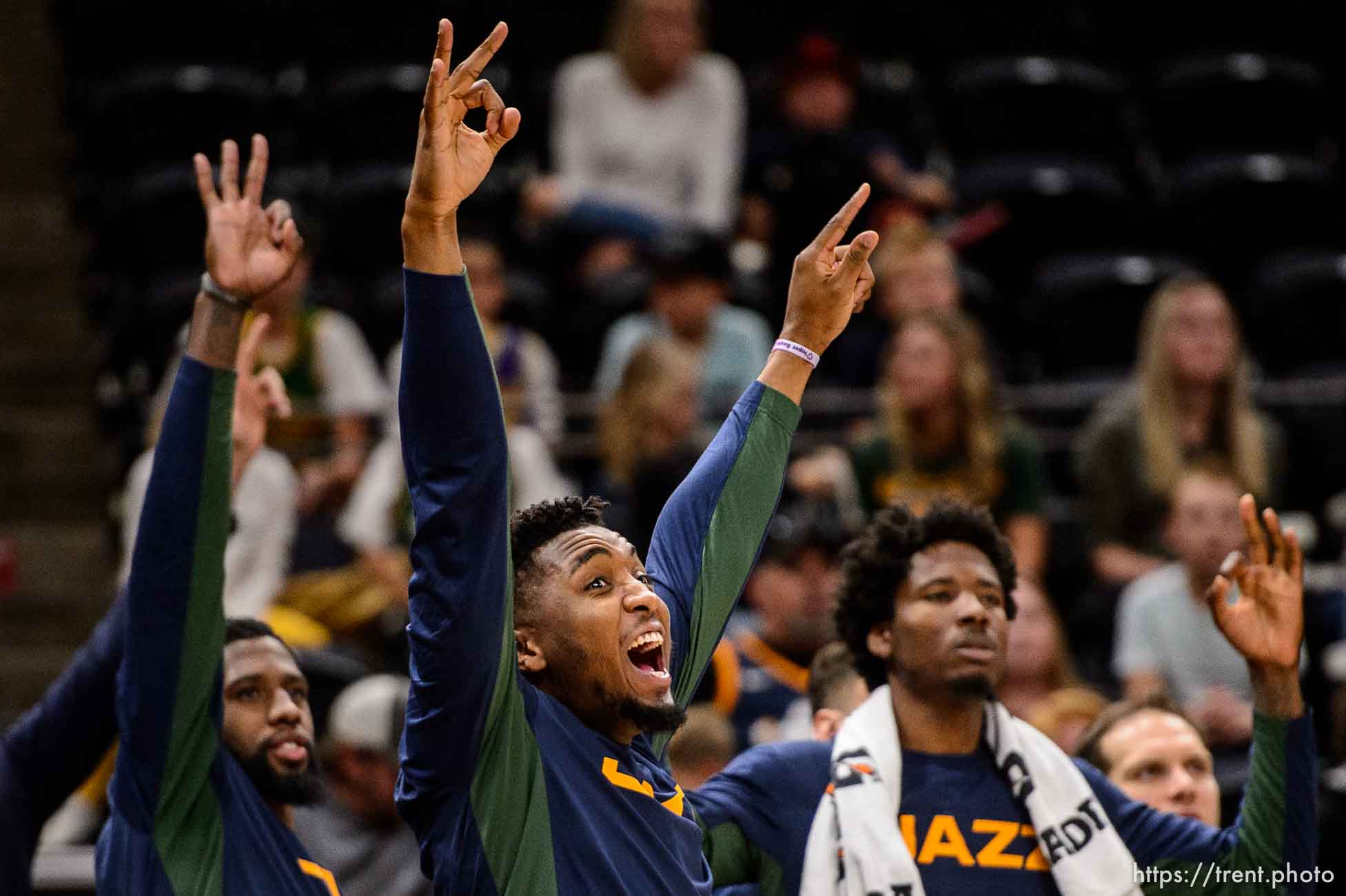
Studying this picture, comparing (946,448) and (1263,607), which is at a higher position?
(946,448)

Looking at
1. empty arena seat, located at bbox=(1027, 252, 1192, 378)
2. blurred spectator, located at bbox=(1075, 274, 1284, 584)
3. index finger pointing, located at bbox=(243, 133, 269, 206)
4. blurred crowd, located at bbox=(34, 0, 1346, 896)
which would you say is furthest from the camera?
empty arena seat, located at bbox=(1027, 252, 1192, 378)

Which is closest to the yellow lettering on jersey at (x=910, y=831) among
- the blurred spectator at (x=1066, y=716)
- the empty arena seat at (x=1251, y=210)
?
Answer: the blurred spectator at (x=1066, y=716)

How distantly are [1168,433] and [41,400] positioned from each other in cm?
438

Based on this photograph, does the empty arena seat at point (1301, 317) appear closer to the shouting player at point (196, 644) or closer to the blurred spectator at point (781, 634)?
the blurred spectator at point (781, 634)

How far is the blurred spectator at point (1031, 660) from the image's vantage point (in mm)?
5184

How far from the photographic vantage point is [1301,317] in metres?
7.00

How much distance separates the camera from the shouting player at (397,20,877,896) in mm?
2408

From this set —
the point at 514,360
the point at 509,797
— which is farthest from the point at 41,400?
the point at 509,797

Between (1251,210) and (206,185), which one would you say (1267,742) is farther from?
(1251,210)

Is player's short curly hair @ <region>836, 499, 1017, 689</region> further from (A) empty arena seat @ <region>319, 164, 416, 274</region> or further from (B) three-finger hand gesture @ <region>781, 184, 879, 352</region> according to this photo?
(A) empty arena seat @ <region>319, 164, 416, 274</region>

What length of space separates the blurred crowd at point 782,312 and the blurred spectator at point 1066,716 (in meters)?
0.01

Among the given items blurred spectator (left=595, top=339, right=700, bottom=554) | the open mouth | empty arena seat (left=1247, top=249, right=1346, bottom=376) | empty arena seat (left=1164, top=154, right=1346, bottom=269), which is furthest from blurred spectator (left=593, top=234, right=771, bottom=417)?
the open mouth

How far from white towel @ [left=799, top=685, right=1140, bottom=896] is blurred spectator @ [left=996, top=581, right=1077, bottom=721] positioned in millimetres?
1780

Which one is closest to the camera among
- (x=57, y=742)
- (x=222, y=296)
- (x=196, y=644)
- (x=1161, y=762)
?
(x=196, y=644)
